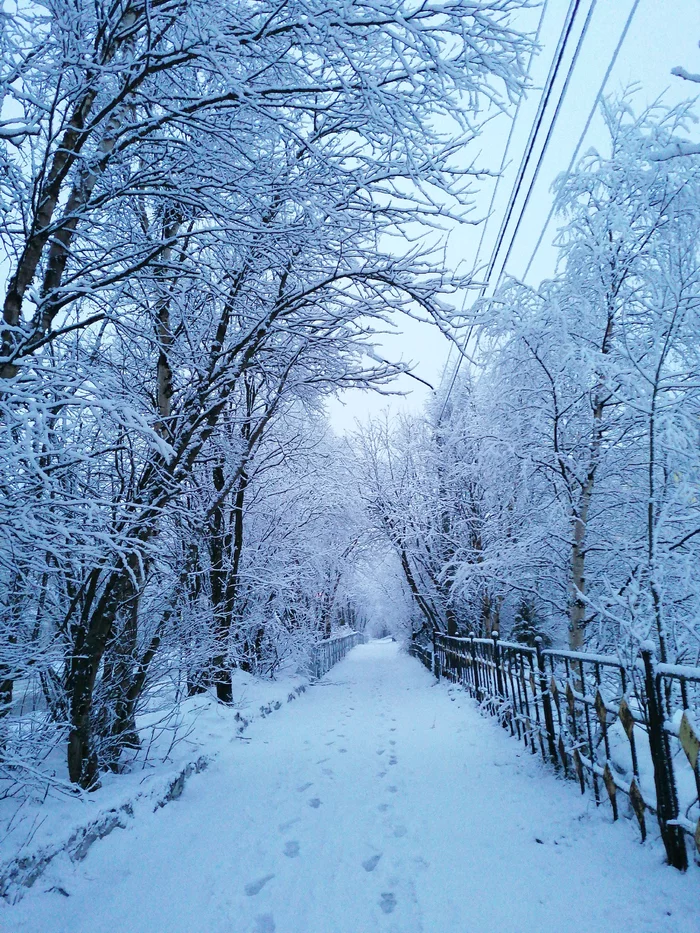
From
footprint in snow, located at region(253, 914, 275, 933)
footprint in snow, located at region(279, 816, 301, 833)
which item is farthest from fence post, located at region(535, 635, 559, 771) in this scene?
footprint in snow, located at region(253, 914, 275, 933)

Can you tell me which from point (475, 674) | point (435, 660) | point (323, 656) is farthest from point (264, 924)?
point (323, 656)

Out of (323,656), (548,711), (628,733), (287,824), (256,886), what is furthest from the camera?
(323,656)

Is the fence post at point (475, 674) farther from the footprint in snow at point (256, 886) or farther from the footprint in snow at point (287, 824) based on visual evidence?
the footprint in snow at point (256, 886)

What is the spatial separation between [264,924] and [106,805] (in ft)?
5.07

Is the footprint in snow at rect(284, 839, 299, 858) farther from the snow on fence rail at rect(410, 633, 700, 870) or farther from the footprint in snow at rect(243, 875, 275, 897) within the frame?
the snow on fence rail at rect(410, 633, 700, 870)

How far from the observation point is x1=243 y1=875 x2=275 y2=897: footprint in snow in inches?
116

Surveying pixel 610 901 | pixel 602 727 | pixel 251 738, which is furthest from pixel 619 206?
pixel 251 738

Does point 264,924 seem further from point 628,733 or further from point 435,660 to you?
point 435,660

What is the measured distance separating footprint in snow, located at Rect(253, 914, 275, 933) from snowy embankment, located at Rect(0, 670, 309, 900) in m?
1.26

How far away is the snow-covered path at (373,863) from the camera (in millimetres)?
2609

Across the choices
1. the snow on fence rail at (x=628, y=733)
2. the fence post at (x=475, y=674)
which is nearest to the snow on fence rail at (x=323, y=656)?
the fence post at (x=475, y=674)

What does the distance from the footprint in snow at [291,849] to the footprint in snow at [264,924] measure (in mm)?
733

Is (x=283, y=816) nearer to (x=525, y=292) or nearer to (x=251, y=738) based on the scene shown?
(x=251, y=738)

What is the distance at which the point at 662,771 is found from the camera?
9.35 ft
